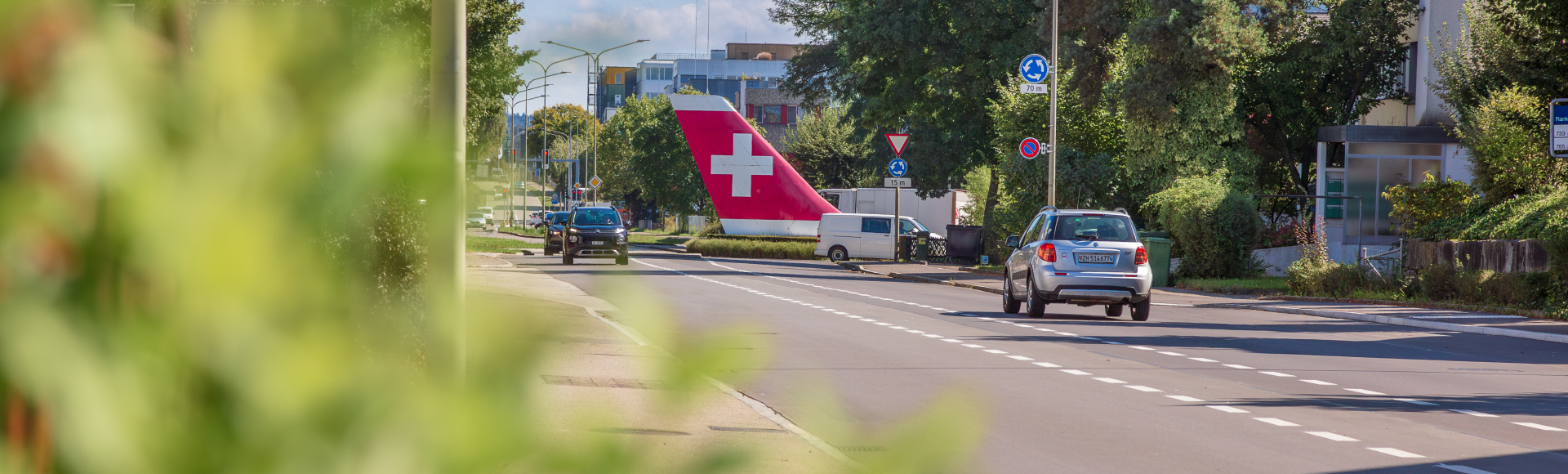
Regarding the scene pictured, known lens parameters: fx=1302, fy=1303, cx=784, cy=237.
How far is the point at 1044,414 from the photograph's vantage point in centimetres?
842

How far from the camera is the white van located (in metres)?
38.2

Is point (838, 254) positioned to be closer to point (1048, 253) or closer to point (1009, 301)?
point (1009, 301)

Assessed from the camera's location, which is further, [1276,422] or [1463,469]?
[1276,422]

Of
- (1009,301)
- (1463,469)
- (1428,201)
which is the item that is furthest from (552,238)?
(1463,469)

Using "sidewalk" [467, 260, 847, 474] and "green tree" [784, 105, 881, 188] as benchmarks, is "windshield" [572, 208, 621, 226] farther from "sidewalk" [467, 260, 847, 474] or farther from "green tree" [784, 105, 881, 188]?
"green tree" [784, 105, 881, 188]

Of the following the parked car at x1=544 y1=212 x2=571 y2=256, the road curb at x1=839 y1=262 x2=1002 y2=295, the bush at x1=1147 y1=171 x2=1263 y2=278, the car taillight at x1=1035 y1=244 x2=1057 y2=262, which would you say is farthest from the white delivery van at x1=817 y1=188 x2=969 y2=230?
the car taillight at x1=1035 y1=244 x2=1057 y2=262

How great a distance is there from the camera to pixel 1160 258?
87.0 feet

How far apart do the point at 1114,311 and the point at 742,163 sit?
23.4m

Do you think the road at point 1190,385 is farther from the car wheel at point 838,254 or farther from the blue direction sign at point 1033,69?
the car wheel at point 838,254

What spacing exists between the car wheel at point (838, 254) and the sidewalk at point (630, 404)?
125ft

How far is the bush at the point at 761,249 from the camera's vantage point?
4041 centimetres

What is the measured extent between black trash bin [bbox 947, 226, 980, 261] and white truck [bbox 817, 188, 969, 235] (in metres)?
13.6

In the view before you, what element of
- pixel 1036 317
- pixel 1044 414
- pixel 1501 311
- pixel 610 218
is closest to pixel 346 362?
pixel 1044 414

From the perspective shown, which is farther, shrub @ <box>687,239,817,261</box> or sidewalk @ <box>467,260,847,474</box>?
shrub @ <box>687,239,817,261</box>
